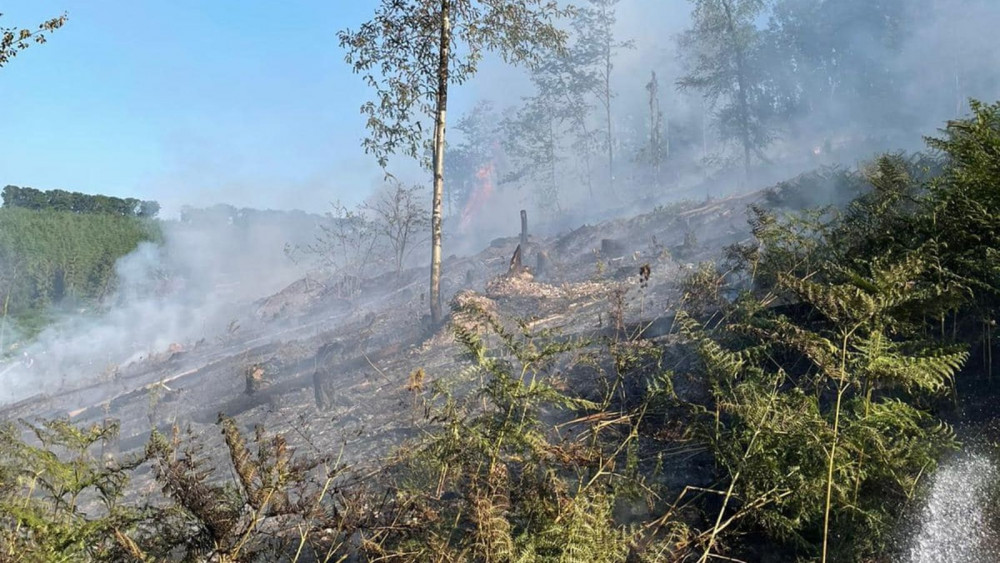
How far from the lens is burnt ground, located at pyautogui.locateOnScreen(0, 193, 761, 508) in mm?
7879

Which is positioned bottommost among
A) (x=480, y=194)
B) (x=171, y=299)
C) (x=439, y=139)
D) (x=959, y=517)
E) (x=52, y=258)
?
(x=959, y=517)

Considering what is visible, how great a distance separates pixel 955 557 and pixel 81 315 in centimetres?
3069

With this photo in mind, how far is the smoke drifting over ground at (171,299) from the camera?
20422 mm

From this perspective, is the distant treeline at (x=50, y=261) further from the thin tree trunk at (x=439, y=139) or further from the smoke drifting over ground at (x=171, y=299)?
the thin tree trunk at (x=439, y=139)

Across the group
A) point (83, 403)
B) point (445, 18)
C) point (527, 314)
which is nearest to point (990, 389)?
point (527, 314)

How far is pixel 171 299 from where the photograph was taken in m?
29.1

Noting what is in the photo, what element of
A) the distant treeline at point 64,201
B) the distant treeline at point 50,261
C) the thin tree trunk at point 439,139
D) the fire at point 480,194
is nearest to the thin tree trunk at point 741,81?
the thin tree trunk at point 439,139

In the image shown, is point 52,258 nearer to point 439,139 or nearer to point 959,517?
point 439,139

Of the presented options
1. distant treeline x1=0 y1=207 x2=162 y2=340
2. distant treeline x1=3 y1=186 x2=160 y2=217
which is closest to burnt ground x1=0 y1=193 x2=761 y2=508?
distant treeline x1=0 y1=207 x2=162 y2=340

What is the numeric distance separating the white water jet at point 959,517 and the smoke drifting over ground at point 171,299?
17.7 m

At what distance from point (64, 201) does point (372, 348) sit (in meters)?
33.8

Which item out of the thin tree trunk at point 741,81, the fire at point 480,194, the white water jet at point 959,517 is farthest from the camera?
the fire at point 480,194

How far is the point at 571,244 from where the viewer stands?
20.0 metres

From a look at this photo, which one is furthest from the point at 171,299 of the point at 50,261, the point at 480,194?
the point at 480,194
